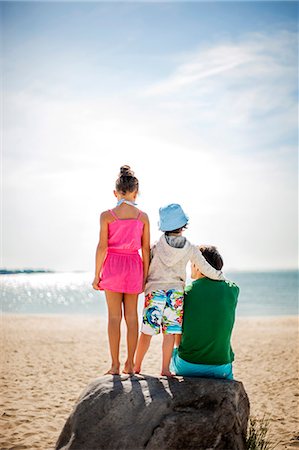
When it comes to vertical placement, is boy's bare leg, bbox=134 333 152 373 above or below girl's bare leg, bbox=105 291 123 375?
below

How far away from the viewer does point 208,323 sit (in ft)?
14.9

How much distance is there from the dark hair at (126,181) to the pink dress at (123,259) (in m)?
0.29

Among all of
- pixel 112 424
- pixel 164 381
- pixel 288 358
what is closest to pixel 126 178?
pixel 164 381

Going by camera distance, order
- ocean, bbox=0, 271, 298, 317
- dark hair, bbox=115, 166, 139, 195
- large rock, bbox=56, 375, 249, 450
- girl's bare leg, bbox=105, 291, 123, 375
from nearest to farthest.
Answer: large rock, bbox=56, 375, 249, 450
girl's bare leg, bbox=105, 291, 123, 375
dark hair, bbox=115, 166, 139, 195
ocean, bbox=0, 271, 298, 317

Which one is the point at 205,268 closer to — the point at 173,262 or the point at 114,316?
the point at 173,262

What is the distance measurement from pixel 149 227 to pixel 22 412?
162 inches

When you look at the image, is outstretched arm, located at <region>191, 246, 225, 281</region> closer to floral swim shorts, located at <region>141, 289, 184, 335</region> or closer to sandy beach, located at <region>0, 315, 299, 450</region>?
floral swim shorts, located at <region>141, 289, 184, 335</region>

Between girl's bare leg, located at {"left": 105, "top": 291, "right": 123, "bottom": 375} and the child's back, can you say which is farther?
girl's bare leg, located at {"left": 105, "top": 291, "right": 123, "bottom": 375}

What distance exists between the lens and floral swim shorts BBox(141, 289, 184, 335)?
4.61 meters

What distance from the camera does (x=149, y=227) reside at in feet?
16.9

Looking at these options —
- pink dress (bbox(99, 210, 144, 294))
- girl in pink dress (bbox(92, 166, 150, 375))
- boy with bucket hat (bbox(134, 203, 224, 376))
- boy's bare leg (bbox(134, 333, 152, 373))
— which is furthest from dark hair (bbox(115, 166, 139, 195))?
boy's bare leg (bbox(134, 333, 152, 373))

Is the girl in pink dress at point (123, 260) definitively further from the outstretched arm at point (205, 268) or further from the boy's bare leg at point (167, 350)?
the outstretched arm at point (205, 268)

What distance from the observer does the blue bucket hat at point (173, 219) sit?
4.83 m

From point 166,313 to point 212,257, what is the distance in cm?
78
